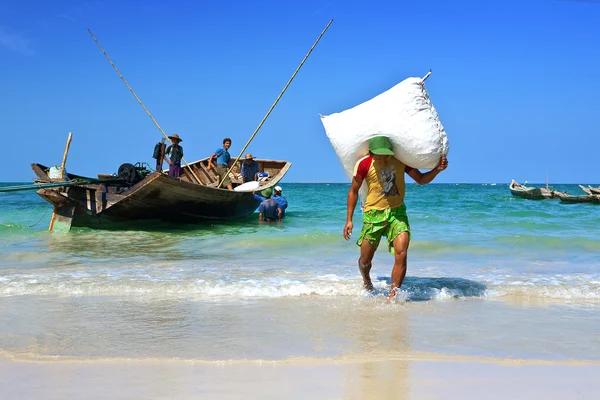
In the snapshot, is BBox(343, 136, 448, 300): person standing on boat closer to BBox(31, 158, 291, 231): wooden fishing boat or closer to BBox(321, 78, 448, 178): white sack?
BBox(321, 78, 448, 178): white sack

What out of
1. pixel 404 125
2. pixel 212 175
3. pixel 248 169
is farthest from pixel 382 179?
pixel 212 175

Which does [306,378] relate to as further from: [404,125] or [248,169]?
[248,169]

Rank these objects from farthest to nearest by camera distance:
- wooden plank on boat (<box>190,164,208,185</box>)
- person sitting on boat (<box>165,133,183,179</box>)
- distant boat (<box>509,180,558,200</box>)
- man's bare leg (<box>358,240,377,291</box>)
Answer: distant boat (<box>509,180,558,200</box>) → wooden plank on boat (<box>190,164,208,185</box>) → person sitting on boat (<box>165,133,183,179</box>) → man's bare leg (<box>358,240,377,291</box>)

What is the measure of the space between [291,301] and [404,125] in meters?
1.70

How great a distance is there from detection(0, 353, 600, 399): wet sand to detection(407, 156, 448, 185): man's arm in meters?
1.84

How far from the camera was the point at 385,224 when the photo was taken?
15.6ft

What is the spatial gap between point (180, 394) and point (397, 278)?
257 centimetres

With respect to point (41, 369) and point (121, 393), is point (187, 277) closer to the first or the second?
point (41, 369)

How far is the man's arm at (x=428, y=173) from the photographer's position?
15.2 feet

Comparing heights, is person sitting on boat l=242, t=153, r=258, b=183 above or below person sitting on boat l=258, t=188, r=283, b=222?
above

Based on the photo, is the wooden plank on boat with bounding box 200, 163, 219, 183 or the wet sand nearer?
the wet sand

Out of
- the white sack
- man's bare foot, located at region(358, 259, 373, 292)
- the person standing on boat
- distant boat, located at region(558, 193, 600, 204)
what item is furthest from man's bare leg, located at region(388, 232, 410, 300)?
distant boat, located at region(558, 193, 600, 204)

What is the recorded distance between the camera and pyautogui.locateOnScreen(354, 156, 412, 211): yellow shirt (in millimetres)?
4703

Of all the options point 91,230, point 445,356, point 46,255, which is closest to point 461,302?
point 445,356
